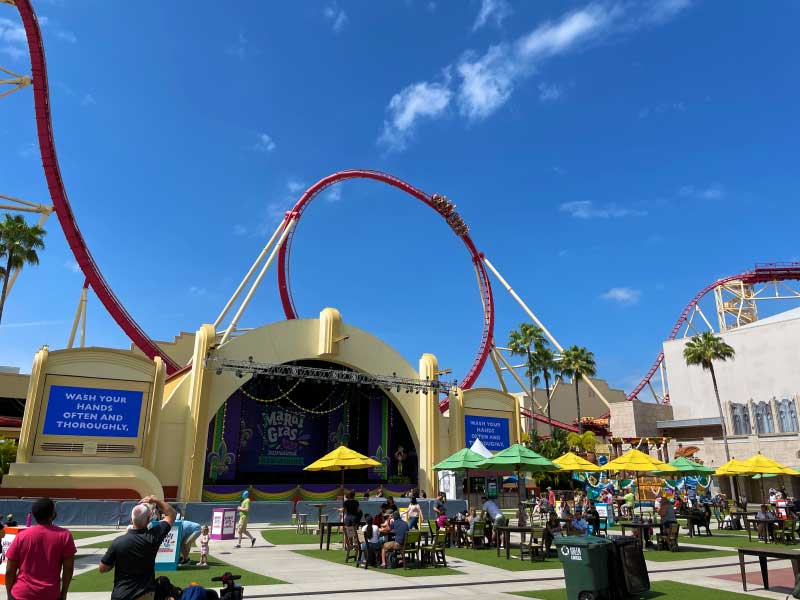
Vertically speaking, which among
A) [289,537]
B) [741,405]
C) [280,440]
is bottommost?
[289,537]

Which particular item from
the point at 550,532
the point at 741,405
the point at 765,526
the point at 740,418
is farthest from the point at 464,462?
the point at 741,405

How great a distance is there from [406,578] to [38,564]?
25.5 ft

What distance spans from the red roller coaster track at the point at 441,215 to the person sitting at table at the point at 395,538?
25858 mm

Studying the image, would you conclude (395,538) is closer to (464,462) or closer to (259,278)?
(464,462)

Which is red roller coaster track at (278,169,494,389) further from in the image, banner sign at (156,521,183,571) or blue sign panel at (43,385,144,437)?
banner sign at (156,521,183,571)

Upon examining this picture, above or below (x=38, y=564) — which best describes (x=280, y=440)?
above

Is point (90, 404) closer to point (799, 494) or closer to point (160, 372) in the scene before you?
point (160, 372)

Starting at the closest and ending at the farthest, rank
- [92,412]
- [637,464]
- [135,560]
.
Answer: [135,560]
[637,464]
[92,412]

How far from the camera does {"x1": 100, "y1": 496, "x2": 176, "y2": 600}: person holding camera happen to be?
434 cm

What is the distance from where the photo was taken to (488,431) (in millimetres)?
35781

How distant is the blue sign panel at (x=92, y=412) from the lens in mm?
23062

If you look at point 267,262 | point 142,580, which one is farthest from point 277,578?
point 267,262

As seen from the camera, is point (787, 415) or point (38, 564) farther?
point (787, 415)

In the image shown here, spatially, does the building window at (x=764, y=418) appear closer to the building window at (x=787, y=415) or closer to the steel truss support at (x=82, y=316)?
the building window at (x=787, y=415)
